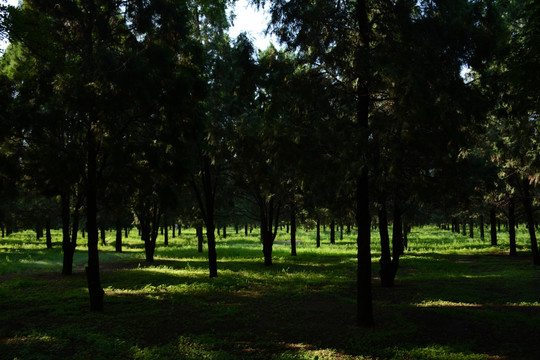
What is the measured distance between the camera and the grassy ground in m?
7.75

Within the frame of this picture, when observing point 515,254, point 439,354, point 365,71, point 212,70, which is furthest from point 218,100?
point 515,254

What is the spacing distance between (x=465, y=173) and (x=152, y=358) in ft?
38.3

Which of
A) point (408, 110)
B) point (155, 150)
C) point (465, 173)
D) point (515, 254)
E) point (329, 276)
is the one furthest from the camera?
point (515, 254)

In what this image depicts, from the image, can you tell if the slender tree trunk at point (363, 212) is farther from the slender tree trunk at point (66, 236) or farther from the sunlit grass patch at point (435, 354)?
the slender tree trunk at point (66, 236)

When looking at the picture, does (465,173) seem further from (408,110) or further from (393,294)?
(408,110)

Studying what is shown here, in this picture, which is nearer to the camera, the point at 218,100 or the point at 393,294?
the point at 393,294

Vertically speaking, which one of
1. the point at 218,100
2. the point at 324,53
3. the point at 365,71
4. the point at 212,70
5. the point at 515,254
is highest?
the point at 212,70

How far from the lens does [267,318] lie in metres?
10.7

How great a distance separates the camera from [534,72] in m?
6.77

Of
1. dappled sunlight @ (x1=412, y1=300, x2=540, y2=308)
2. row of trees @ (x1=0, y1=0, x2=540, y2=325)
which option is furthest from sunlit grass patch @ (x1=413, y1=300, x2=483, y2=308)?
row of trees @ (x1=0, y1=0, x2=540, y2=325)

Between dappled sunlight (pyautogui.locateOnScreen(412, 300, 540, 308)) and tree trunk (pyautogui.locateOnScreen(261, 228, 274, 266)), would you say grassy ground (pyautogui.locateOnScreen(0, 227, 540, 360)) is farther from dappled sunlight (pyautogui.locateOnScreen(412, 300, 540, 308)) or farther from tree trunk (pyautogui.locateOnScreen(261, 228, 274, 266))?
tree trunk (pyautogui.locateOnScreen(261, 228, 274, 266))

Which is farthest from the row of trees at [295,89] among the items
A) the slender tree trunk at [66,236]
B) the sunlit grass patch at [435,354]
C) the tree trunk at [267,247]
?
the tree trunk at [267,247]

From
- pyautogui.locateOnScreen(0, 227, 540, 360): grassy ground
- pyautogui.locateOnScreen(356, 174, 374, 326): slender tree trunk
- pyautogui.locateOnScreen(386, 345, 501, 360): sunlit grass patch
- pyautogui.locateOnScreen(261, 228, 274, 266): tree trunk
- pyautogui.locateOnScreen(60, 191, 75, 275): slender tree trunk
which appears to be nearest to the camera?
pyautogui.locateOnScreen(386, 345, 501, 360): sunlit grass patch

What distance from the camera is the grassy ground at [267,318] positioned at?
7754 millimetres
